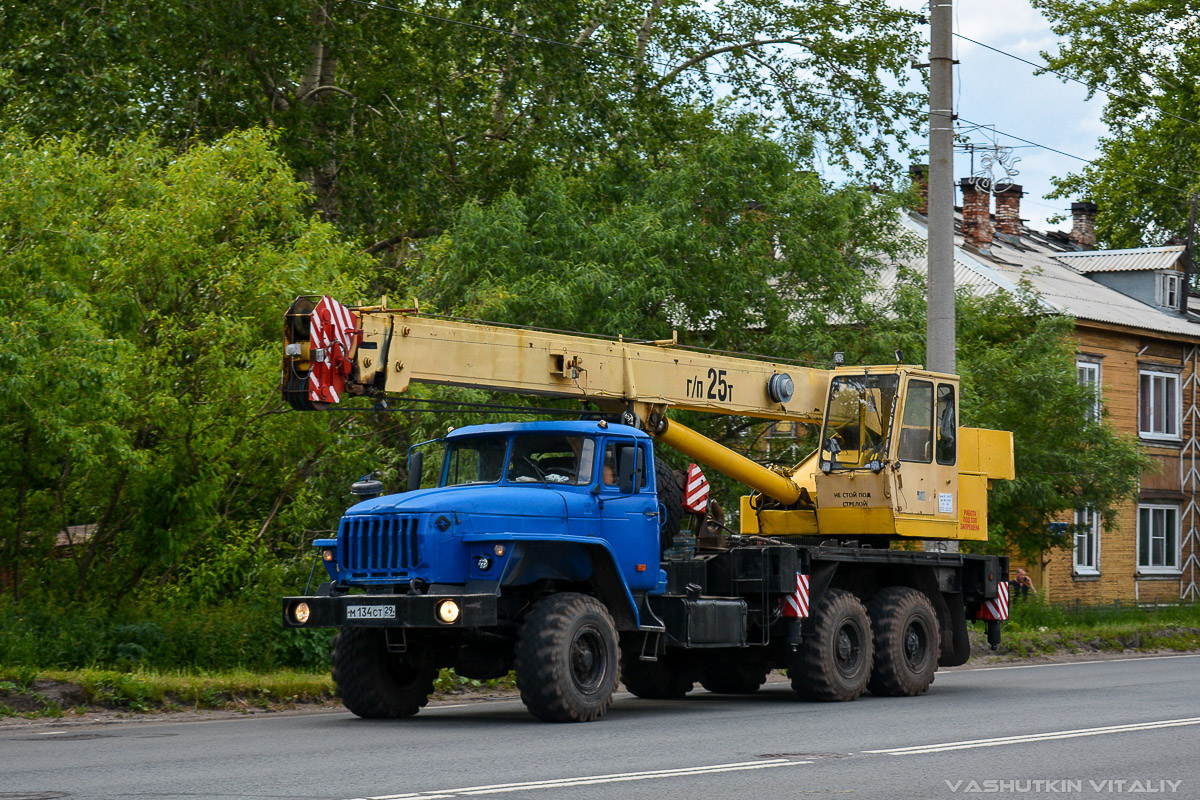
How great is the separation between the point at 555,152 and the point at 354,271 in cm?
1100

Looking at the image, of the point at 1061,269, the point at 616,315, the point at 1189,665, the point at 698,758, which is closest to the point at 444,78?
the point at 616,315

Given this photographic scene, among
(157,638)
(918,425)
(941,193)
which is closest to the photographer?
(157,638)

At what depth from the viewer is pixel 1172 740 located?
12.0m

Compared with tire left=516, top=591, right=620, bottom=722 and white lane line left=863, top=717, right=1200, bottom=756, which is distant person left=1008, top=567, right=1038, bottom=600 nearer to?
white lane line left=863, top=717, right=1200, bottom=756

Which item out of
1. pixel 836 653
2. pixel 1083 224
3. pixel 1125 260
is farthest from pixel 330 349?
pixel 1083 224

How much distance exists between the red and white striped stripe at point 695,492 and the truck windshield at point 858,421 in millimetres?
2179

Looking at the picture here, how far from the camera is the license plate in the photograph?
513 inches

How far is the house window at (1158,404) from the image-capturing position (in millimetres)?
42500

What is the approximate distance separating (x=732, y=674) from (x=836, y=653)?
156 cm

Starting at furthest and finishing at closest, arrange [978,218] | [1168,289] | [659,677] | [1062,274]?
[1168,289] → [1062,274] → [978,218] → [659,677]

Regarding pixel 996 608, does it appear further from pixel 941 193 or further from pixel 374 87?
pixel 374 87

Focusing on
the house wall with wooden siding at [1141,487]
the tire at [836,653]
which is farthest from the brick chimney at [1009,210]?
the tire at [836,653]

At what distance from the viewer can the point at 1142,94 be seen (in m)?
56.7

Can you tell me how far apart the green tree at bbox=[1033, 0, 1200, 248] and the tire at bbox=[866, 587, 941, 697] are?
3946 cm
